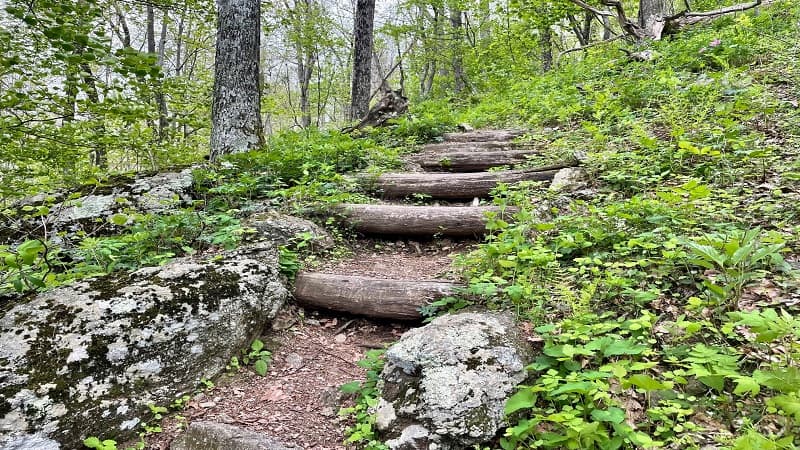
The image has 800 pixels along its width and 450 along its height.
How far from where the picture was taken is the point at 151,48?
15.8 m

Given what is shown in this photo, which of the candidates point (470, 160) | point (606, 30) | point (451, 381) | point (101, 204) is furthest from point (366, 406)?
point (606, 30)

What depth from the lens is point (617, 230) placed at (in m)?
3.33

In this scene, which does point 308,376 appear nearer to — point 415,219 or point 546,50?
point 415,219

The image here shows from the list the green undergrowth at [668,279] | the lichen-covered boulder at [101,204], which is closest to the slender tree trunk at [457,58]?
the green undergrowth at [668,279]

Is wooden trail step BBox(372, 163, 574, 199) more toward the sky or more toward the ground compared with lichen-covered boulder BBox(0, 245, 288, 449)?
more toward the sky

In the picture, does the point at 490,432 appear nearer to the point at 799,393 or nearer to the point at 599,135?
the point at 799,393

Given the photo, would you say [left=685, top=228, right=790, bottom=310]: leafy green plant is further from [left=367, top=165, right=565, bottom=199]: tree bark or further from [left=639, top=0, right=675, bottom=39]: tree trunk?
[left=639, top=0, right=675, bottom=39]: tree trunk

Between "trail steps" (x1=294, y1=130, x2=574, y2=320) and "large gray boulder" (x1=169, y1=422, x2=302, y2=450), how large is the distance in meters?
1.37

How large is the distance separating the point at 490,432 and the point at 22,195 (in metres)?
6.61

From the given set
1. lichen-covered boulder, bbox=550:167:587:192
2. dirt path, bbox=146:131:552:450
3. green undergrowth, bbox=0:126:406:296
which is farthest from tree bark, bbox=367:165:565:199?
dirt path, bbox=146:131:552:450

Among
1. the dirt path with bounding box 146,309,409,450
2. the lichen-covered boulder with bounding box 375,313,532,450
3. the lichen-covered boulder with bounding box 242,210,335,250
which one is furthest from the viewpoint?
the lichen-covered boulder with bounding box 242,210,335,250

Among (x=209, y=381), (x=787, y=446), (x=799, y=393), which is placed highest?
(x=799, y=393)

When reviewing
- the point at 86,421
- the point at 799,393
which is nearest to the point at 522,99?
the point at 799,393

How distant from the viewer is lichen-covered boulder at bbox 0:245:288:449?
2.37 metres
